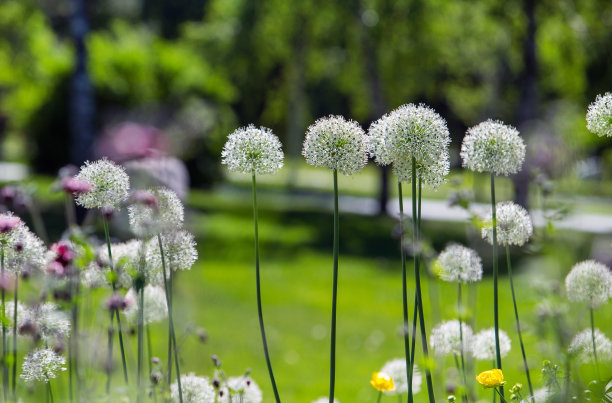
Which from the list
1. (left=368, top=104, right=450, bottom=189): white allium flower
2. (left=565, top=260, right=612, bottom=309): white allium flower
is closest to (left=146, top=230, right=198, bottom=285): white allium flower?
(left=368, top=104, right=450, bottom=189): white allium flower

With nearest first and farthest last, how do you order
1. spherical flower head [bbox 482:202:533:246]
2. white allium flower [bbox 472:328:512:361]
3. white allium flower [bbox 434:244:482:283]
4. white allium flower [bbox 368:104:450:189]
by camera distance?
white allium flower [bbox 368:104:450:189]
spherical flower head [bbox 482:202:533:246]
white allium flower [bbox 434:244:482:283]
white allium flower [bbox 472:328:512:361]

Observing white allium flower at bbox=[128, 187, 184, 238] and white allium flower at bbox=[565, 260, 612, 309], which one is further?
white allium flower at bbox=[565, 260, 612, 309]

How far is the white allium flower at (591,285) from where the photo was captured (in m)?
2.15

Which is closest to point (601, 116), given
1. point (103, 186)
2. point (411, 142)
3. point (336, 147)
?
point (411, 142)

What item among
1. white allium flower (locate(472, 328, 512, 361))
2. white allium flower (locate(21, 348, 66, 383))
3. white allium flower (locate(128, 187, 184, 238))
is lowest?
white allium flower (locate(472, 328, 512, 361))

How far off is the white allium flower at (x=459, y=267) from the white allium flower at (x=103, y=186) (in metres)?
1.02

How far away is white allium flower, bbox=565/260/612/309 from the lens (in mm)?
2154

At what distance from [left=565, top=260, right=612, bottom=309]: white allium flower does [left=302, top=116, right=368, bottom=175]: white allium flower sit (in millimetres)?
782

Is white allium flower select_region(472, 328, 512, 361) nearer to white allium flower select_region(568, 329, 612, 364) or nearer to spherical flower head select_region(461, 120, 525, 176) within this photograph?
white allium flower select_region(568, 329, 612, 364)

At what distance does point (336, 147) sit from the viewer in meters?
1.96

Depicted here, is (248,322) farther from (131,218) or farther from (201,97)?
(201,97)

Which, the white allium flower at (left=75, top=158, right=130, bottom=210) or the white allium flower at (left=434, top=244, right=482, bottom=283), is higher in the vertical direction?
the white allium flower at (left=75, top=158, right=130, bottom=210)

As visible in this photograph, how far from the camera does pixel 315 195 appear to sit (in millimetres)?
24406

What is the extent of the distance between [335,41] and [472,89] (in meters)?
10.6
